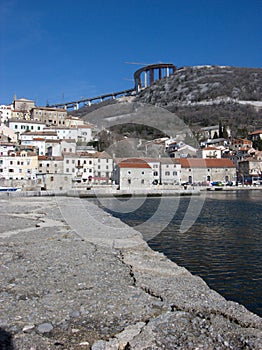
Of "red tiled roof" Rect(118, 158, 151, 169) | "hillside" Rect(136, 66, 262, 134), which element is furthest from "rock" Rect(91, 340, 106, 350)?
"hillside" Rect(136, 66, 262, 134)

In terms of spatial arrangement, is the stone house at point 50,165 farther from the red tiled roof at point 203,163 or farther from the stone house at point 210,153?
the stone house at point 210,153

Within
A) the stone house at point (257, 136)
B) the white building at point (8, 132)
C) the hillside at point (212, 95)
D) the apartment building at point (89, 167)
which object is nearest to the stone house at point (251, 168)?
the stone house at point (257, 136)

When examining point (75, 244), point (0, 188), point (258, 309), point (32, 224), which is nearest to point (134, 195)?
point (0, 188)

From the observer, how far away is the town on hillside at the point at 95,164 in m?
56.9

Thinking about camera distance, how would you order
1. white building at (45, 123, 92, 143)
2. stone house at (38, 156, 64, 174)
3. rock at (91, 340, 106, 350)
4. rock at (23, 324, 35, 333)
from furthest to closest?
white building at (45, 123, 92, 143), stone house at (38, 156, 64, 174), rock at (23, 324, 35, 333), rock at (91, 340, 106, 350)

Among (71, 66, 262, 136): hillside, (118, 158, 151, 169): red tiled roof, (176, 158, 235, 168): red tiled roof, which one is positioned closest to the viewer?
(118, 158, 151, 169): red tiled roof

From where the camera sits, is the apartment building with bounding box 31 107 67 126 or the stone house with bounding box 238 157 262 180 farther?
the apartment building with bounding box 31 107 67 126

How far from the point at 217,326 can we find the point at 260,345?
714mm

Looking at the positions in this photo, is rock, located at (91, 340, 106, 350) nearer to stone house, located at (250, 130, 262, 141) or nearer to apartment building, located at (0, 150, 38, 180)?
apartment building, located at (0, 150, 38, 180)

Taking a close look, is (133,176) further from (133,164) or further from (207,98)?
(207,98)

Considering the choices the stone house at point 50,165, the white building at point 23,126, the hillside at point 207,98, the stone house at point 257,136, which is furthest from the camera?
the hillside at point 207,98

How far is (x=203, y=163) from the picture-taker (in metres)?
69.2

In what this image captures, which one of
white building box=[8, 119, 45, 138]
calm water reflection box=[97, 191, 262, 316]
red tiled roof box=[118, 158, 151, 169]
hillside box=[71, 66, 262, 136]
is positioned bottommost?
calm water reflection box=[97, 191, 262, 316]

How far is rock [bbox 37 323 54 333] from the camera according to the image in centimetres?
489
